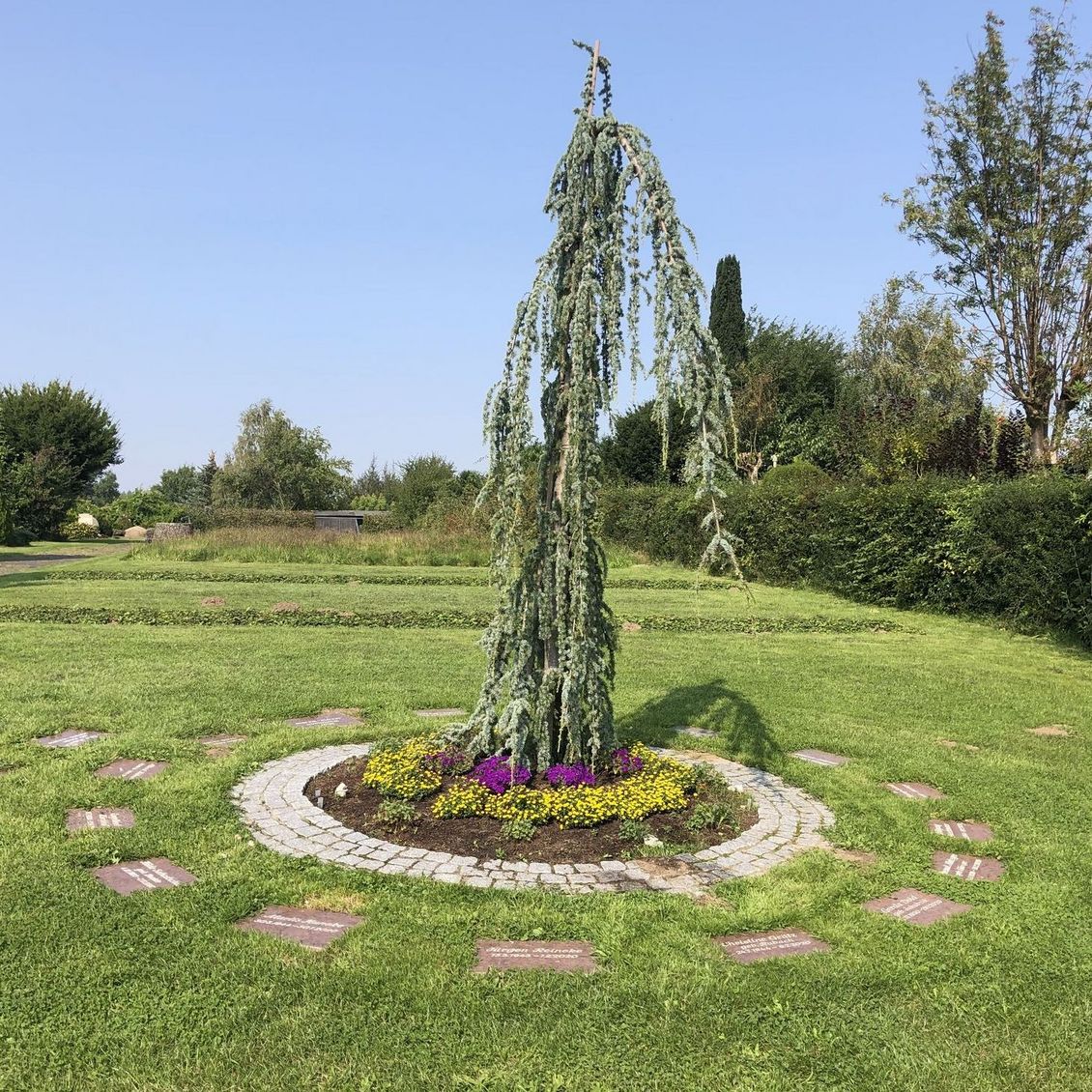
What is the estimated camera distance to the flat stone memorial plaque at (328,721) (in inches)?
263

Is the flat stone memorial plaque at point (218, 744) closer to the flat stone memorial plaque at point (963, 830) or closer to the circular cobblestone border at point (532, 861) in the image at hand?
the circular cobblestone border at point (532, 861)

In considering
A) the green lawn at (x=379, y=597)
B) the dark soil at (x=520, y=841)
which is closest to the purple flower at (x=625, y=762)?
the dark soil at (x=520, y=841)

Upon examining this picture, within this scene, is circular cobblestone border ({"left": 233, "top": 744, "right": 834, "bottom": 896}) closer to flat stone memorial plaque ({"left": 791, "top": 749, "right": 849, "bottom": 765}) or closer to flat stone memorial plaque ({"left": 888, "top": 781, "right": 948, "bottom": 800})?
flat stone memorial plaque ({"left": 888, "top": 781, "right": 948, "bottom": 800})

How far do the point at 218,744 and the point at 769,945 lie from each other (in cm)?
427

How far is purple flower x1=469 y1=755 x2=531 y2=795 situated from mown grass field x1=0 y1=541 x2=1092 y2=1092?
103cm

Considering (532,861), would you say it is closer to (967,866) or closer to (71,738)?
(967,866)

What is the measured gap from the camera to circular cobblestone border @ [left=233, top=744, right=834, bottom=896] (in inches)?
156

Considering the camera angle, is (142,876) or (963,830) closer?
(142,876)

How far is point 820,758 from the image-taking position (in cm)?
622

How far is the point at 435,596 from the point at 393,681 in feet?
25.4

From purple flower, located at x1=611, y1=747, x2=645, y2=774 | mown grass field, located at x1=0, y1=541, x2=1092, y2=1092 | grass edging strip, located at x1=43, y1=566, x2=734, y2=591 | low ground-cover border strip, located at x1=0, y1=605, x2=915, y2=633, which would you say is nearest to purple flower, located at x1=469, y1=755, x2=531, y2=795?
purple flower, located at x1=611, y1=747, x2=645, y2=774

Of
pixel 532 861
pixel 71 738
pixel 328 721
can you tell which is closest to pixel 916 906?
pixel 532 861

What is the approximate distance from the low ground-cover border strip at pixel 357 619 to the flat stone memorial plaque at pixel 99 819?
24.5 ft

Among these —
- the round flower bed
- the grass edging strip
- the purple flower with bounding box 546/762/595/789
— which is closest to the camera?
the round flower bed
